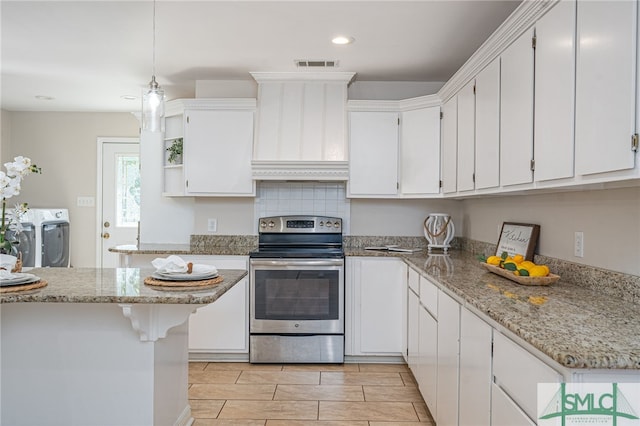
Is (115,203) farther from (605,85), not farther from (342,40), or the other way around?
(605,85)

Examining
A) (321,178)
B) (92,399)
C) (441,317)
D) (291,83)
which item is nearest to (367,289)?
(321,178)

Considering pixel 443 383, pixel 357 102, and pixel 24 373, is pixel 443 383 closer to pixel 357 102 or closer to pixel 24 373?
pixel 24 373

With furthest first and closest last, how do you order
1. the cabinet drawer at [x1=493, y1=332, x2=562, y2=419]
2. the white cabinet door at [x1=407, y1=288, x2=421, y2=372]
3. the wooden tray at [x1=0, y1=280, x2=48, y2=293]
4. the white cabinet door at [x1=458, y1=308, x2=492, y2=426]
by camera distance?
the white cabinet door at [x1=407, y1=288, x2=421, y2=372], the wooden tray at [x1=0, y1=280, x2=48, y2=293], the white cabinet door at [x1=458, y1=308, x2=492, y2=426], the cabinet drawer at [x1=493, y1=332, x2=562, y2=419]

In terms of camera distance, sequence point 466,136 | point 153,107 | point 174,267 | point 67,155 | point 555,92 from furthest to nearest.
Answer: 1. point 67,155
2. point 466,136
3. point 153,107
4. point 174,267
5. point 555,92

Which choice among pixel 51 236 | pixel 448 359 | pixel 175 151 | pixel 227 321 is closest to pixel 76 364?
pixel 227 321

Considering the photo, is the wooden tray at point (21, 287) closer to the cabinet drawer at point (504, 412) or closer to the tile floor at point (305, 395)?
the tile floor at point (305, 395)

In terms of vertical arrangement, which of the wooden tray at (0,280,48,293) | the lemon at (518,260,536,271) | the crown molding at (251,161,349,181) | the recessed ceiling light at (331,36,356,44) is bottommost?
the wooden tray at (0,280,48,293)

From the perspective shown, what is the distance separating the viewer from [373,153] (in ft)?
12.8

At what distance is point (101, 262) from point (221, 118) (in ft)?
10.2

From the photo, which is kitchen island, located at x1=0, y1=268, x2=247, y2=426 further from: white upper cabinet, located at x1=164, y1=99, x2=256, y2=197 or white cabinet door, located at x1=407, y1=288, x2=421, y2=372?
white upper cabinet, located at x1=164, y1=99, x2=256, y2=197

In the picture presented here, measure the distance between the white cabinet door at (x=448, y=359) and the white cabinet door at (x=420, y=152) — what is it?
1515 millimetres

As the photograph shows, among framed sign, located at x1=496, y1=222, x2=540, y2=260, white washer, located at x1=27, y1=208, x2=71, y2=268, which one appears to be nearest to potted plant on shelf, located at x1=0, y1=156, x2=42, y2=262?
framed sign, located at x1=496, y1=222, x2=540, y2=260

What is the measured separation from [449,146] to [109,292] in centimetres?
255

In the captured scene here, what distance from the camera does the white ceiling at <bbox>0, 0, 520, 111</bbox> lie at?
2.69 m
